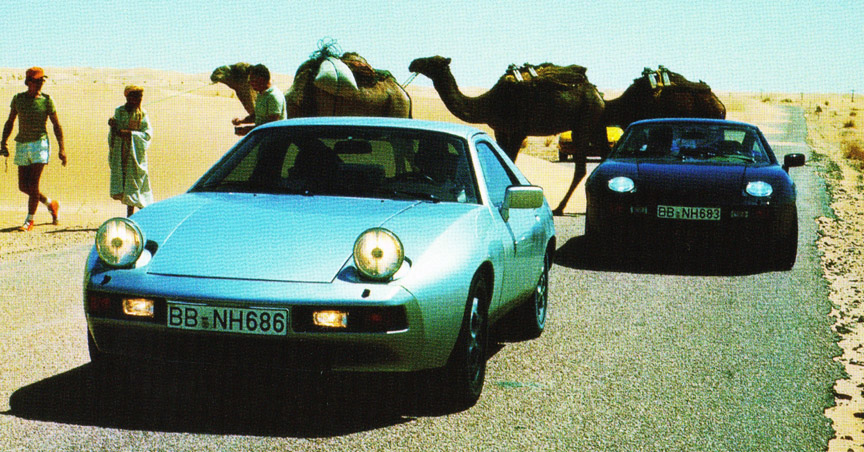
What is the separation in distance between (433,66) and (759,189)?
965cm

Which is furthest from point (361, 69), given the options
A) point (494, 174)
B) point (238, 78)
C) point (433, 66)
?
point (494, 174)

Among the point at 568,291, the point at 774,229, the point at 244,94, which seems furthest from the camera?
the point at 244,94

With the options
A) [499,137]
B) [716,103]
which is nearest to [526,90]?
[499,137]

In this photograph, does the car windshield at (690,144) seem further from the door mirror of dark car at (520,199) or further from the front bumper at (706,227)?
the door mirror of dark car at (520,199)

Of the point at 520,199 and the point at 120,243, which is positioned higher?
the point at 120,243

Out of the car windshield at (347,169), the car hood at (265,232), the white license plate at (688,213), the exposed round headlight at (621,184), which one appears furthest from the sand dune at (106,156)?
the car hood at (265,232)

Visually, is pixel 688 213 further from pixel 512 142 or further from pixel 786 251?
pixel 512 142

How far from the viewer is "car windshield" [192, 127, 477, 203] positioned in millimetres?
5973

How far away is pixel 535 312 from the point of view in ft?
23.6

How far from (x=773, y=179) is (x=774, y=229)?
57 cm

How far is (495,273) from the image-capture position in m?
5.74

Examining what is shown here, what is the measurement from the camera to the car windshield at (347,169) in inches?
235

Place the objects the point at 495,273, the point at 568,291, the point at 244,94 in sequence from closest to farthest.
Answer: the point at 495,273 → the point at 568,291 → the point at 244,94

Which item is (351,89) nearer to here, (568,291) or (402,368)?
(568,291)
